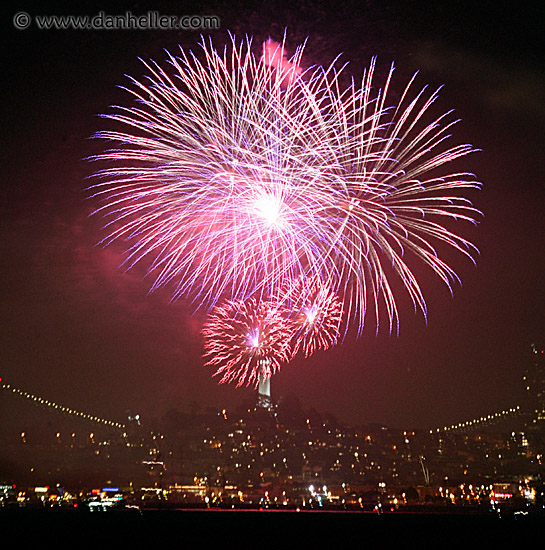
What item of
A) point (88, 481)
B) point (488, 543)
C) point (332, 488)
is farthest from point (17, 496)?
point (488, 543)

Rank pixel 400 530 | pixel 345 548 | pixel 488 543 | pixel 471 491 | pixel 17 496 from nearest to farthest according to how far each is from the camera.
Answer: pixel 345 548
pixel 488 543
pixel 400 530
pixel 17 496
pixel 471 491

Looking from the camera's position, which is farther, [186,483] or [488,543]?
[186,483]

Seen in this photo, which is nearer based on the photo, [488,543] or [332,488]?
[488,543]

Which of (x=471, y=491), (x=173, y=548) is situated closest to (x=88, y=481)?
(x=471, y=491)

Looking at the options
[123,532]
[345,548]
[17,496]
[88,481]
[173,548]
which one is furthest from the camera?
[88,481]

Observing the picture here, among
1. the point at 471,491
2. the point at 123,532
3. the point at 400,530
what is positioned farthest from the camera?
the point at 471,491

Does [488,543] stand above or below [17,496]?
below

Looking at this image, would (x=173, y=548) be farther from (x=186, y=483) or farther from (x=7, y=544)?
(x=186, y=483)

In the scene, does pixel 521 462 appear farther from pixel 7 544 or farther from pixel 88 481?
pixel 7 544

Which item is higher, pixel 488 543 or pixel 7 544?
pixel 7 544
